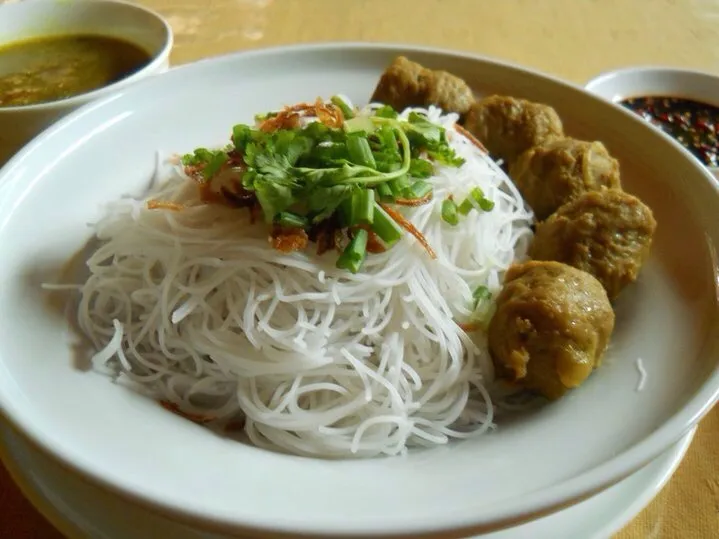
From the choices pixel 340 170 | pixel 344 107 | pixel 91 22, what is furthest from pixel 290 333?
pixel 91 22

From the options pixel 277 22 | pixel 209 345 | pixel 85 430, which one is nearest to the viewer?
pixel 85 430

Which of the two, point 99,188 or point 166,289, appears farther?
point 99,188

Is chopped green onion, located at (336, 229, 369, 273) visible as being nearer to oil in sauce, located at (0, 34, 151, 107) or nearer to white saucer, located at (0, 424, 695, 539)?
white saucer, located at (0, 424, 695, 539)

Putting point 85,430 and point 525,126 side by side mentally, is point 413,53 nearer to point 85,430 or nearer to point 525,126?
point 525,126

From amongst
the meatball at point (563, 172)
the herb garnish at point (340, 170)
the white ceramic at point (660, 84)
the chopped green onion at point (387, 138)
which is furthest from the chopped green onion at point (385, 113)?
the white ceramic at point (660, 84)

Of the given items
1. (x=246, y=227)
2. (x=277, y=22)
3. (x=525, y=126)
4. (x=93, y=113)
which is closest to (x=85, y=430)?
(x=246, y=227)

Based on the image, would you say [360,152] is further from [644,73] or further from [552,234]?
[644,73]

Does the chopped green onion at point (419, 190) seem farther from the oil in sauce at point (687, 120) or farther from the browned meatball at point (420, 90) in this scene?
the oil in sauce at point (687, 120)
